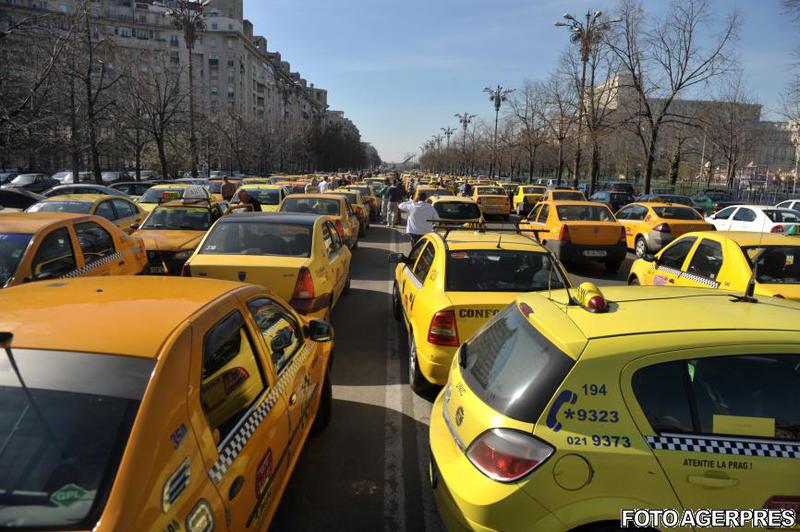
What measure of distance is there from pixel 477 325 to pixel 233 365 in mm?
2471

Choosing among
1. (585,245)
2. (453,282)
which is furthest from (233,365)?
(585,245)

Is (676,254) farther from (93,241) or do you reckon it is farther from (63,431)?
(93,241)

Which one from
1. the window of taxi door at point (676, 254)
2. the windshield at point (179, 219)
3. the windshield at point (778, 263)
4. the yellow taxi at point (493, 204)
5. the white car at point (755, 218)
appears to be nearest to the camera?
the windshield at point (778, 263)

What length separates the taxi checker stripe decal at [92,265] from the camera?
20.7 ft

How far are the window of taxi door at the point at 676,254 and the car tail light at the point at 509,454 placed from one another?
581cm

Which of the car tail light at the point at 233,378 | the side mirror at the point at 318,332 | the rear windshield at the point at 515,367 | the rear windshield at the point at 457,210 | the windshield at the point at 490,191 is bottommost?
the side mirror at the point at 318,332

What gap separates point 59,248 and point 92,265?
0.56m

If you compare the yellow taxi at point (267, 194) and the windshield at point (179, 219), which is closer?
the windshield at point (179, 219)

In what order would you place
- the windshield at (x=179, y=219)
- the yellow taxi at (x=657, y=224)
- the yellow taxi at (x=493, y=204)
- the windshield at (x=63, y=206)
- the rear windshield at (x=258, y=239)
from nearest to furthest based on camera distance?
1. the rear windshield at (x=258, y=239)
2. the windshield at (x=179, y=219)
3. the windshield at (x=63, y=206)
4. the yellow taxi at (x=657, y=224)
5. the yellow taxi at (x=493, y=204)

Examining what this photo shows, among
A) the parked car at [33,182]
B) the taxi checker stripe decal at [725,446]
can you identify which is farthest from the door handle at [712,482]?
the parked car at [33,182]

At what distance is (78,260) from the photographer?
21.4ft

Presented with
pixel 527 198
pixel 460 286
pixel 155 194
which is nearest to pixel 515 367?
pixel 460 286

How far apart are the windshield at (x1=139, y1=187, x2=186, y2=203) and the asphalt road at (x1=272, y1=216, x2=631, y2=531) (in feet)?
35.9

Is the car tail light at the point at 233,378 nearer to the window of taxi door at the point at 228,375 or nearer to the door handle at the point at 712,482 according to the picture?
the window of taxi door at the point at 228,375
